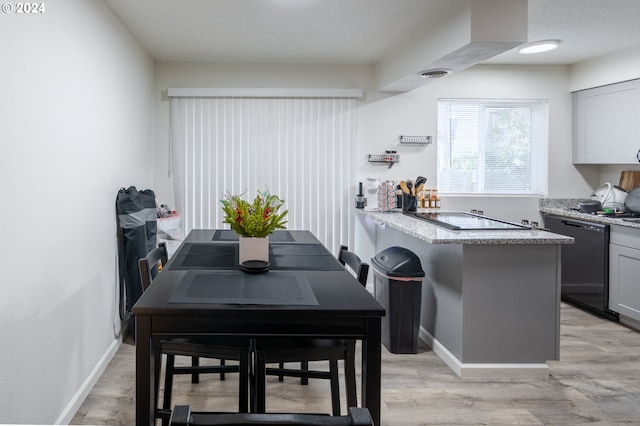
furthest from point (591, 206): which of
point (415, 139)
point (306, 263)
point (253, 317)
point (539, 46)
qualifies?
point (253, 317)

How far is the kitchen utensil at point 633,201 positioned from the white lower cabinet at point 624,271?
36 cm

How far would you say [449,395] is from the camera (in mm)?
2709

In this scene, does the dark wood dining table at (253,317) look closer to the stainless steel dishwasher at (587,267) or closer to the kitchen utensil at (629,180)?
the stainless steel dishwasher at (587,267)

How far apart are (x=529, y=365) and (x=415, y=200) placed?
1.93 meters

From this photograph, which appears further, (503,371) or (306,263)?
(503,371)

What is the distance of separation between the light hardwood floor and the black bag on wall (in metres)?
0.43

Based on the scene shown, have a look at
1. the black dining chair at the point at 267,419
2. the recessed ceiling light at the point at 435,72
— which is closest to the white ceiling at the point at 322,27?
the recessed ceiling light at the point at 435,72

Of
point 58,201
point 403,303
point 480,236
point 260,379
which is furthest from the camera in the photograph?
point 403,303

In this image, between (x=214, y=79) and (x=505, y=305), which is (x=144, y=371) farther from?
(x=214, y=79)

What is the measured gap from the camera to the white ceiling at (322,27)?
3.18 m

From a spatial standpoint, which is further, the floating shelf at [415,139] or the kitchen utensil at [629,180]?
the floating shelf at [415,139]

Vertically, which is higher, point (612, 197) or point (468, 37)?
point (468, 37)

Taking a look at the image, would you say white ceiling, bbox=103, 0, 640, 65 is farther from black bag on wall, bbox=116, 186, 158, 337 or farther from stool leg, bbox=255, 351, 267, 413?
stool leg, bbox=255, 351, 267, 413

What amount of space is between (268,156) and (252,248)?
2742 mm
